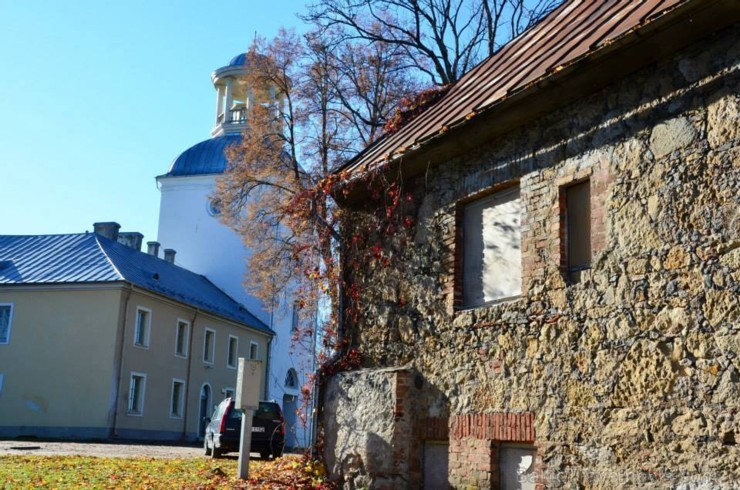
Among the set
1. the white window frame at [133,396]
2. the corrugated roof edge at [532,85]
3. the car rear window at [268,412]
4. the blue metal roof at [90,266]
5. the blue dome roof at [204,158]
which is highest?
the blue dome roof at [204,158]

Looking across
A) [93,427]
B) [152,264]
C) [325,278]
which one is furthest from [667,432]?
[152,264]

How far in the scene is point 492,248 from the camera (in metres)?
9.46

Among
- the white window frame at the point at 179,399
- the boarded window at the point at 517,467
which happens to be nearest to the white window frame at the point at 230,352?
the white window frame at the point at 179,399

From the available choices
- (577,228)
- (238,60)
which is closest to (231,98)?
(238,60)

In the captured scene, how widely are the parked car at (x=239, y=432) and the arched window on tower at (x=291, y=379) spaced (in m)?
22.4

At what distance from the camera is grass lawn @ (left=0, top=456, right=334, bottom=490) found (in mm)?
11492

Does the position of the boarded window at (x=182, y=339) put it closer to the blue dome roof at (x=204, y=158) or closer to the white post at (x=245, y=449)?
the blue dome roof at (x=204, y=158)

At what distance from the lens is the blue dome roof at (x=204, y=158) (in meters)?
45.0

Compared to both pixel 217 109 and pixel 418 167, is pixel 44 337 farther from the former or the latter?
pixel 418 167

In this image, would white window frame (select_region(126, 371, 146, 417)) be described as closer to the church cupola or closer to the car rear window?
the car rear window

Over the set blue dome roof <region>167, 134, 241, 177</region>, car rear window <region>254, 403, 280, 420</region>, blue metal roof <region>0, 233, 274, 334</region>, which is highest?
blue dome roof <region>167, 134, 241, 177</region>

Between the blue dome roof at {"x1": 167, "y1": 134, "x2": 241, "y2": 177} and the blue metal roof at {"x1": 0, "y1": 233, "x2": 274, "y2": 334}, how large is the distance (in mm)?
7251

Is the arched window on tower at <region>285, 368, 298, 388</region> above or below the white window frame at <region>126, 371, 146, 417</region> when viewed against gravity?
above

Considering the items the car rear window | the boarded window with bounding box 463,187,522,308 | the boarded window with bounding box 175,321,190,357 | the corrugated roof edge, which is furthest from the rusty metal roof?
the boarded window with bounding box 175,321,190,357
